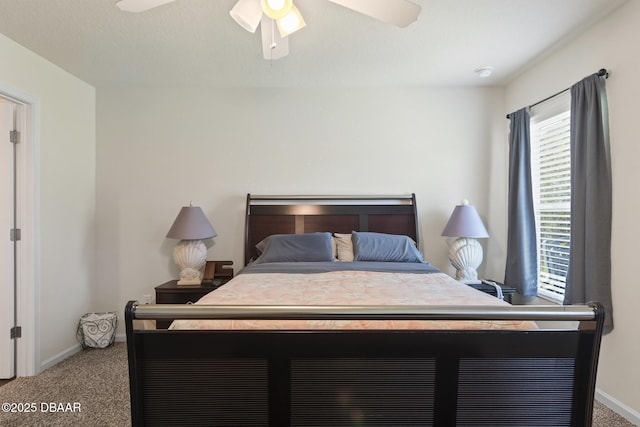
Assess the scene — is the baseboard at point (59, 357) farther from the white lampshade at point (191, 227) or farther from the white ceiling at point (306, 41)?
the white ceiling at point (306, 41)

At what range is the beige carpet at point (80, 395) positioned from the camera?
2199 millimetres

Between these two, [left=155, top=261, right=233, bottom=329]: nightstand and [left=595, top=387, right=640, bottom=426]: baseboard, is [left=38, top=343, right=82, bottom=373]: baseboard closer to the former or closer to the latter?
[left=155, top=261, right=233, bottom=329]: nightstand

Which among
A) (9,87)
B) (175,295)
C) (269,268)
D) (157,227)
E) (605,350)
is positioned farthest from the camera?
(157,227)

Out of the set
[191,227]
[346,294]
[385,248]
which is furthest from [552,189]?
[191,227]

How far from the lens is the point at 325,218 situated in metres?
3.63

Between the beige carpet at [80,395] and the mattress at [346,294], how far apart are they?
1.12 meters

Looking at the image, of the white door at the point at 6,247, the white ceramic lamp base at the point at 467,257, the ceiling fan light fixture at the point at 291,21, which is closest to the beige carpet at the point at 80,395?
the white door at the point at 6,247

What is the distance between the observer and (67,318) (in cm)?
329

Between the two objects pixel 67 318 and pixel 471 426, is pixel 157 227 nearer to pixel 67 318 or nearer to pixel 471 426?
pixel 67 318

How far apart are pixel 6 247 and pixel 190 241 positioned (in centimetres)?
138

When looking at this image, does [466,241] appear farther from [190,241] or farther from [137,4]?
[137,4]

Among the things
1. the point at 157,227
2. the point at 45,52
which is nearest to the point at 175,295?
the point at 157,227

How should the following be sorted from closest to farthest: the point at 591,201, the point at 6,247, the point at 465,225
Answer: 1. the point at 591,201
2. the point at 6,247
3. the point at 465,225

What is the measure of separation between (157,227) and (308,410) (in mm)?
2912
